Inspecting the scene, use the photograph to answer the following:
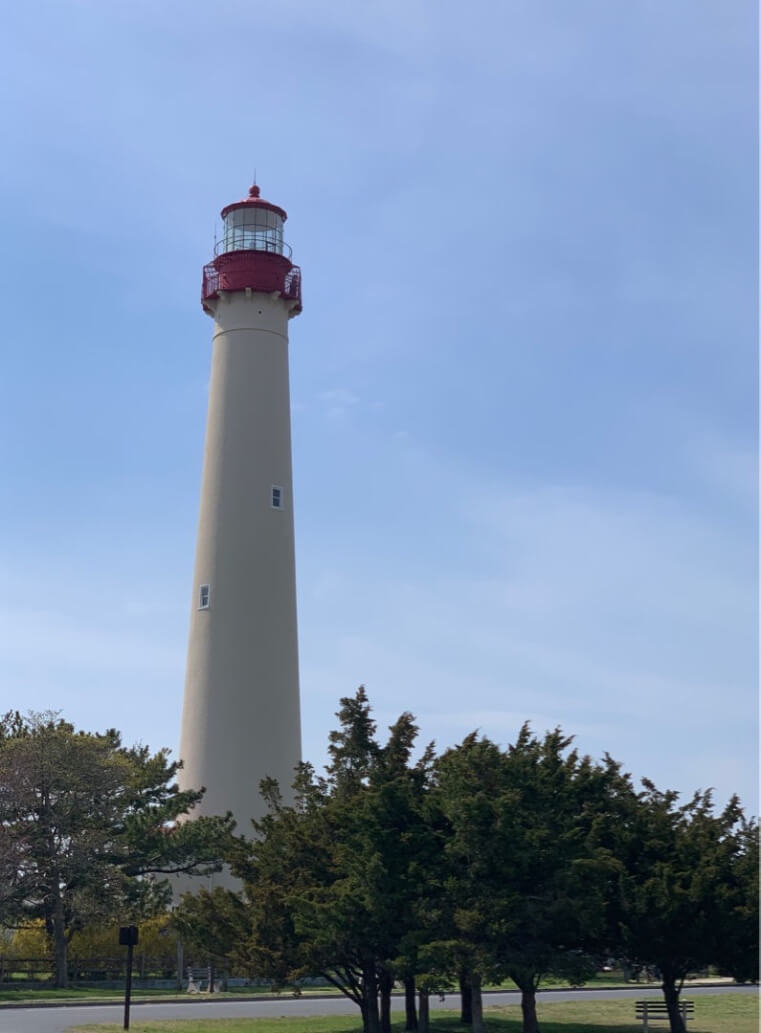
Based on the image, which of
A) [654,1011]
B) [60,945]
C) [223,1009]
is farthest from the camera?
[60,945]

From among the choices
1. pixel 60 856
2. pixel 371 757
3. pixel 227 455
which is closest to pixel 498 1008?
pixel 371 757

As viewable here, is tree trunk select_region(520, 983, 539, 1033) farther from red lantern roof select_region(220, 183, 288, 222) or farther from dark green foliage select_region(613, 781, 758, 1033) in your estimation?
red lantern roof select_region(220, 183, 288, 222)

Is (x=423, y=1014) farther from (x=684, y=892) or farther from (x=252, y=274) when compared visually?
(x=252, y=274)

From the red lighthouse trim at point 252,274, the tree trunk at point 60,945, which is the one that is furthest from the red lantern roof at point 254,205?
the tree trunk at point 60,945

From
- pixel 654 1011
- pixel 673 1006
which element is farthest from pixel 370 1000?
pixel 673 1006

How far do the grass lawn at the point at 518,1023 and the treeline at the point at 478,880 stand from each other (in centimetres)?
184

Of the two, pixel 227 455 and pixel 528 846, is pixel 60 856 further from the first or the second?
pixel 528 846

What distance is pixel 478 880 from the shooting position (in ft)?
91.6

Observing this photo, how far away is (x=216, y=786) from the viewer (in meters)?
50.3

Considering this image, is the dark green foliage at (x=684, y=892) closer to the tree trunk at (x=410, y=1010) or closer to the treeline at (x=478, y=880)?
the treeline at (x=478, y=880)

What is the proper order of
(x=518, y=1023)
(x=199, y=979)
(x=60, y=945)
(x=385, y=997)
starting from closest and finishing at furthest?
(x=385, y=997), (x=518, y=1023), (x=60, y=945), (x=199, y=979)

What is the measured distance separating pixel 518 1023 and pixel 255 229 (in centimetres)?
3367

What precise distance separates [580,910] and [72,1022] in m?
14.3

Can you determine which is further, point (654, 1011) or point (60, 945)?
point (60, 945)
